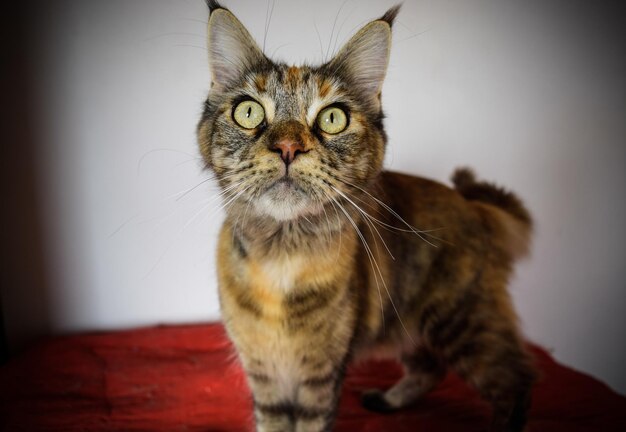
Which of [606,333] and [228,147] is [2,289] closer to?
[228,147]

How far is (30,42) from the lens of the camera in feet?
4.07

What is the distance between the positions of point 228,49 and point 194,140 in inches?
15.7

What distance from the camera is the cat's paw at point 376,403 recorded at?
1.34 meters

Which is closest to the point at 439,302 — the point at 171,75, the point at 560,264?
the point at 560,264

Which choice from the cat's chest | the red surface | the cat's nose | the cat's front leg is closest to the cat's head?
the cat's nose

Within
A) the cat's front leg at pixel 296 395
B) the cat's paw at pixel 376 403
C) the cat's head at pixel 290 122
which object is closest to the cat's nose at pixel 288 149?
the cat's head at pixel 290 122

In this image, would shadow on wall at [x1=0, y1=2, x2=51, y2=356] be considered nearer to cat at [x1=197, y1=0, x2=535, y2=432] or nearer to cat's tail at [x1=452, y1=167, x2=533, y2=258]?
cat at [x1=197, y1=0, x2=535, y2=432]

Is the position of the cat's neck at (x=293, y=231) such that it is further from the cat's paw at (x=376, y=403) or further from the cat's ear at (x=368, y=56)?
the cat's paw at (x=376, y=403)

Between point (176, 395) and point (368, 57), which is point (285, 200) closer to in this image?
point (368, 57)

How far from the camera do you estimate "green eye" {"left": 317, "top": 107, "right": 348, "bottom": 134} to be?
2.88 ft

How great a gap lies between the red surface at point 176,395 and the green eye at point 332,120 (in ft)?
2.52

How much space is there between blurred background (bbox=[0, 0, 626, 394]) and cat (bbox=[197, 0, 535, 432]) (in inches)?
8.8

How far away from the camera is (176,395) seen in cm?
133

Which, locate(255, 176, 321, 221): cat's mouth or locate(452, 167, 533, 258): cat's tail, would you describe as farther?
locate(452, 167, 533, 258): cat's tail
